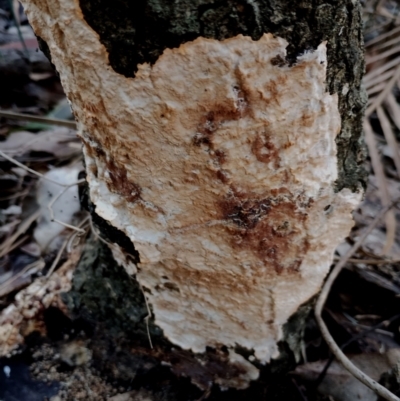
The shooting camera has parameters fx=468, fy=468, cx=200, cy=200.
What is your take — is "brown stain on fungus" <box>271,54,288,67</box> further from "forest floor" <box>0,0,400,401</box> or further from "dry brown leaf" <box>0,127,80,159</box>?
"dry brown leaf" <box>0,127,80,159</box>

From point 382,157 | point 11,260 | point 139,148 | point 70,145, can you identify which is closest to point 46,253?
point 11,260

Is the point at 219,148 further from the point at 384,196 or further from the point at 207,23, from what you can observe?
the point at 384,196

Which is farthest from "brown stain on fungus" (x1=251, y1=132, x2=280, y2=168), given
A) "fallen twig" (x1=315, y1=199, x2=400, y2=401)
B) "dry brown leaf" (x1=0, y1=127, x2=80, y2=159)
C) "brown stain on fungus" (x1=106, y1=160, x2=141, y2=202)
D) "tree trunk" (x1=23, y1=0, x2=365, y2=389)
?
"dry brown leaf" (x1=0, y1=127, x2=80, y2=159)

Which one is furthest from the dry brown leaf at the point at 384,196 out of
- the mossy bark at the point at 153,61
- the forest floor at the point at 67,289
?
the mossy bark at the point at 153,61

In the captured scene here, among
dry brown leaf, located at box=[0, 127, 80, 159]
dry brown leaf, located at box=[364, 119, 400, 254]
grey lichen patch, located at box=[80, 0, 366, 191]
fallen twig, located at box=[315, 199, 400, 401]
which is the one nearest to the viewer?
grey lichen patch, located at box=[80, 0, 366, 191]

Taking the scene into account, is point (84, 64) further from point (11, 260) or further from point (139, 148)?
point (11, 260)
